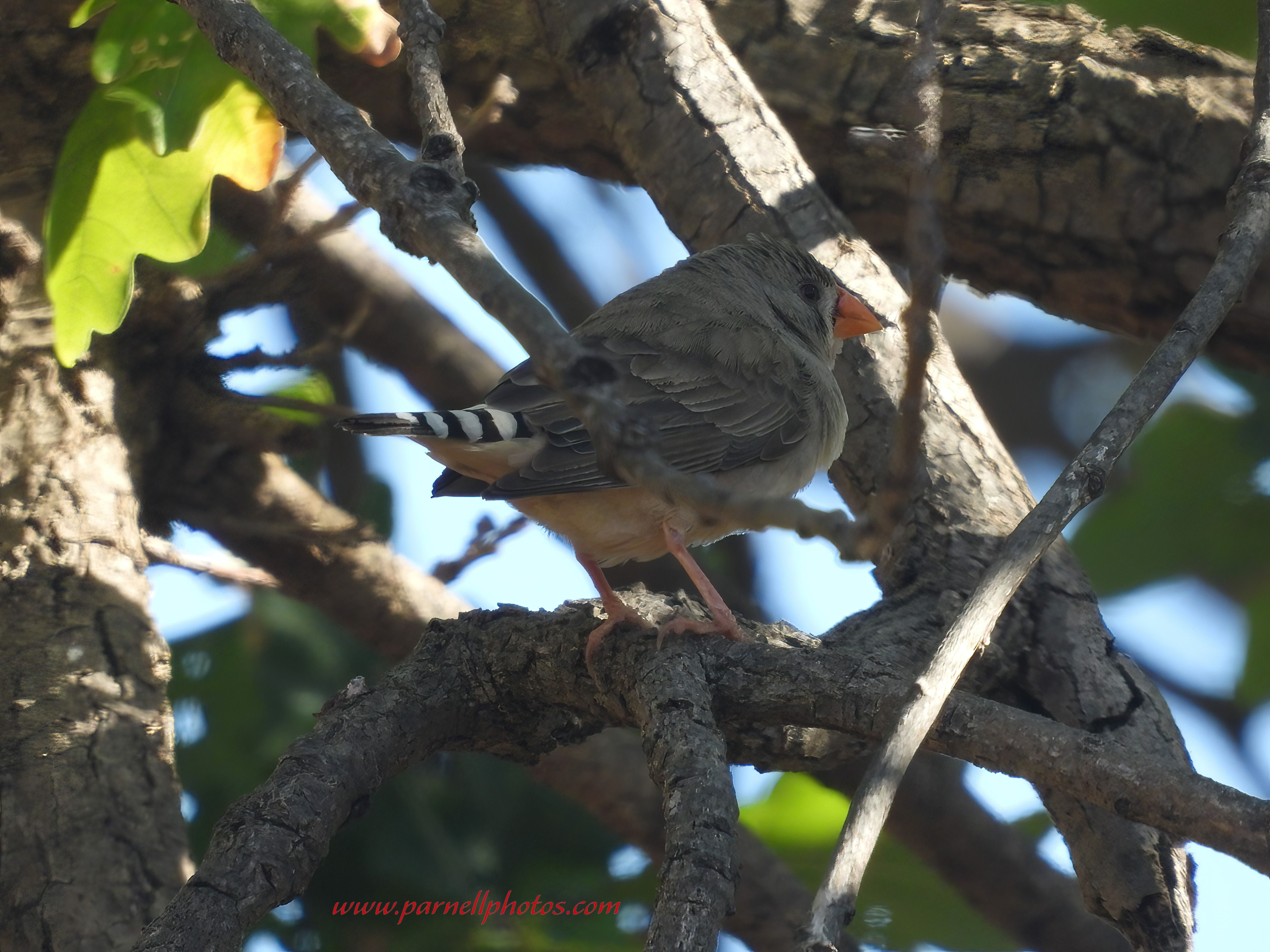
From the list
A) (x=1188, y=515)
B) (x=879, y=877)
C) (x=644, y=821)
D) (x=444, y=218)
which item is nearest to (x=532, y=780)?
(x=644, y=821)

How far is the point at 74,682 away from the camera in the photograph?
342 centimetres

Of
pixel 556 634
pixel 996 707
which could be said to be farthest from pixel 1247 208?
pixel 556 634

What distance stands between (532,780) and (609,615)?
2020 millimetres

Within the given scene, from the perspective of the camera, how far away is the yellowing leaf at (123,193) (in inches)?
141

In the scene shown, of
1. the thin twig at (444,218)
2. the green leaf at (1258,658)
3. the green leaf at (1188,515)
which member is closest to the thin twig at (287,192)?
the thin twig at (444,218)

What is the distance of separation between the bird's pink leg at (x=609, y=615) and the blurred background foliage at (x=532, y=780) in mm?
1344

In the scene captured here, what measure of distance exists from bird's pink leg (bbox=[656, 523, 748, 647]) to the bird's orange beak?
107 centimetres

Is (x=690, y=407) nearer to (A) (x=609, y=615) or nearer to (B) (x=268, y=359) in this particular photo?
(A) (x=609, y=615)

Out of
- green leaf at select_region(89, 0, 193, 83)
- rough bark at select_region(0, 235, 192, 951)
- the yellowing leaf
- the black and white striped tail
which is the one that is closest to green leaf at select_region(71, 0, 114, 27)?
green leaf at select_region(89, 0, 193, 83)

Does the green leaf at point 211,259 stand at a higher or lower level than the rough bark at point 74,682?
higher

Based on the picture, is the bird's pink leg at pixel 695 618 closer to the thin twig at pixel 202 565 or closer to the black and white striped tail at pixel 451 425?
the black and white striped tail at pixel 451 425

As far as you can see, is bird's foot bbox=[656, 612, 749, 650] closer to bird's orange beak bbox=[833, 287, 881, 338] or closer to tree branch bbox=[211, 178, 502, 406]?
bird's orange beak bbox=[833, 287, 881, 338]

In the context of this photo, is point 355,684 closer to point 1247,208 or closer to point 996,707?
point 996,707

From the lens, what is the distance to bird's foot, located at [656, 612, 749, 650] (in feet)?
9.85
